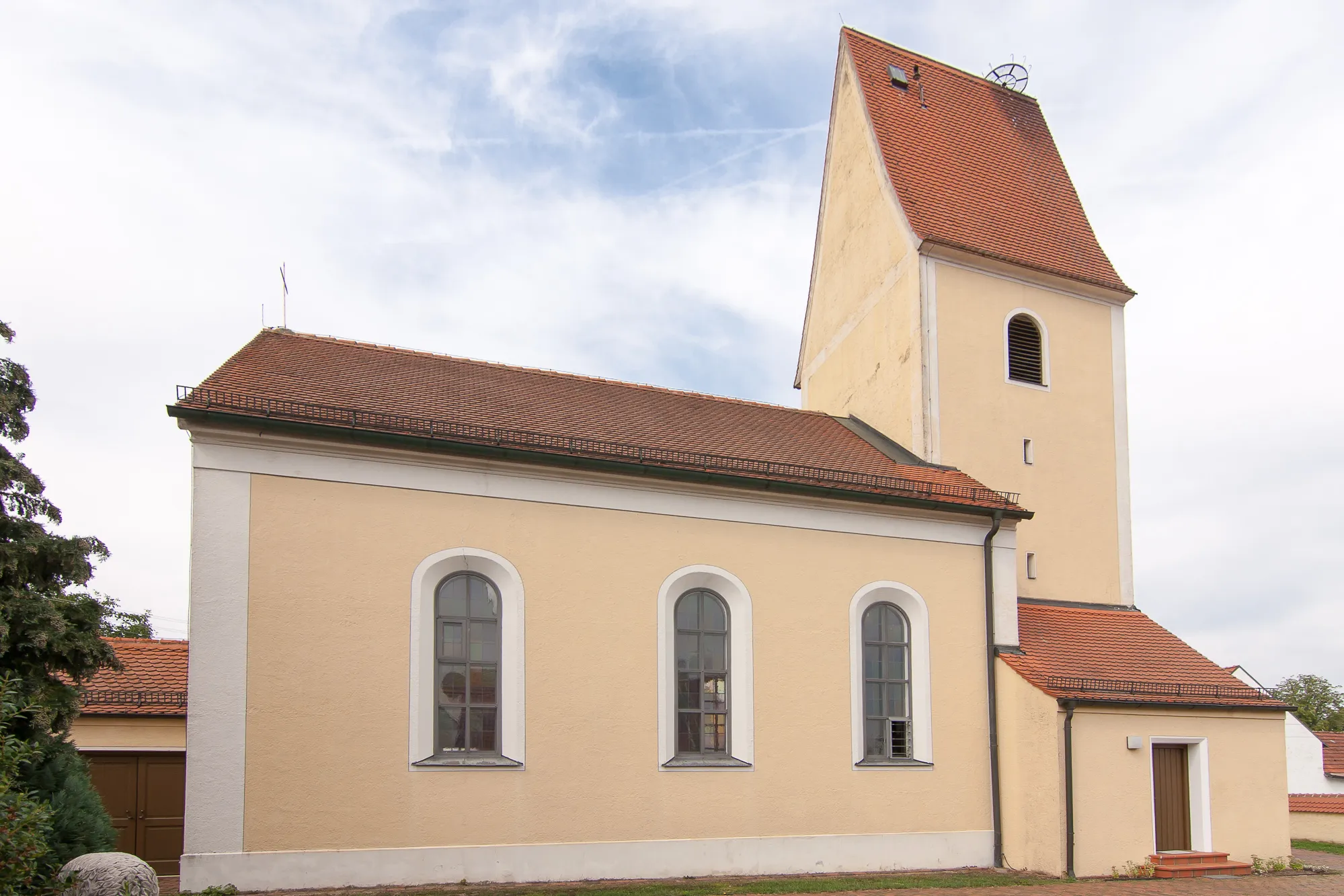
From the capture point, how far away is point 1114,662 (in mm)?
17500

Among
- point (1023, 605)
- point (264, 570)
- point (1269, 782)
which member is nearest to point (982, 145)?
point (1023, 605)

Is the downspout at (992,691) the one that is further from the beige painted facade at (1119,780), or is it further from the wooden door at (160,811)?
the wooden door at (160,811)

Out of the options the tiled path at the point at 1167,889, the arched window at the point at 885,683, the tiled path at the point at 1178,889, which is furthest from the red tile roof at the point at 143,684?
the arched window at the point at 885,683

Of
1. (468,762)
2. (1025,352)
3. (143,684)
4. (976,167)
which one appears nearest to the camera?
(468,762)

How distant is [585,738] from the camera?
13992 mm

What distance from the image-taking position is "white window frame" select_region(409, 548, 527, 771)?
43.4ft

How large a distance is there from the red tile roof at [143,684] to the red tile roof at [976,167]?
14435 millimetres

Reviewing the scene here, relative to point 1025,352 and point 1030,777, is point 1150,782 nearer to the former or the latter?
point 1030,777

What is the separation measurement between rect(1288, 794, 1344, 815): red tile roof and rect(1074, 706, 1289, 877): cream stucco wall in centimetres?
1193

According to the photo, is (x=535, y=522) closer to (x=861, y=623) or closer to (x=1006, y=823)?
(x=861, y=623)

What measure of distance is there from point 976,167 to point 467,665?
15380mm

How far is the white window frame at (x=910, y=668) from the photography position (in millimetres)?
15805

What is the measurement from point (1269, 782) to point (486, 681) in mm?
12605

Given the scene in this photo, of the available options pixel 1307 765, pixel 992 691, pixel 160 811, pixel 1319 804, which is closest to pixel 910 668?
pixel 992 691
